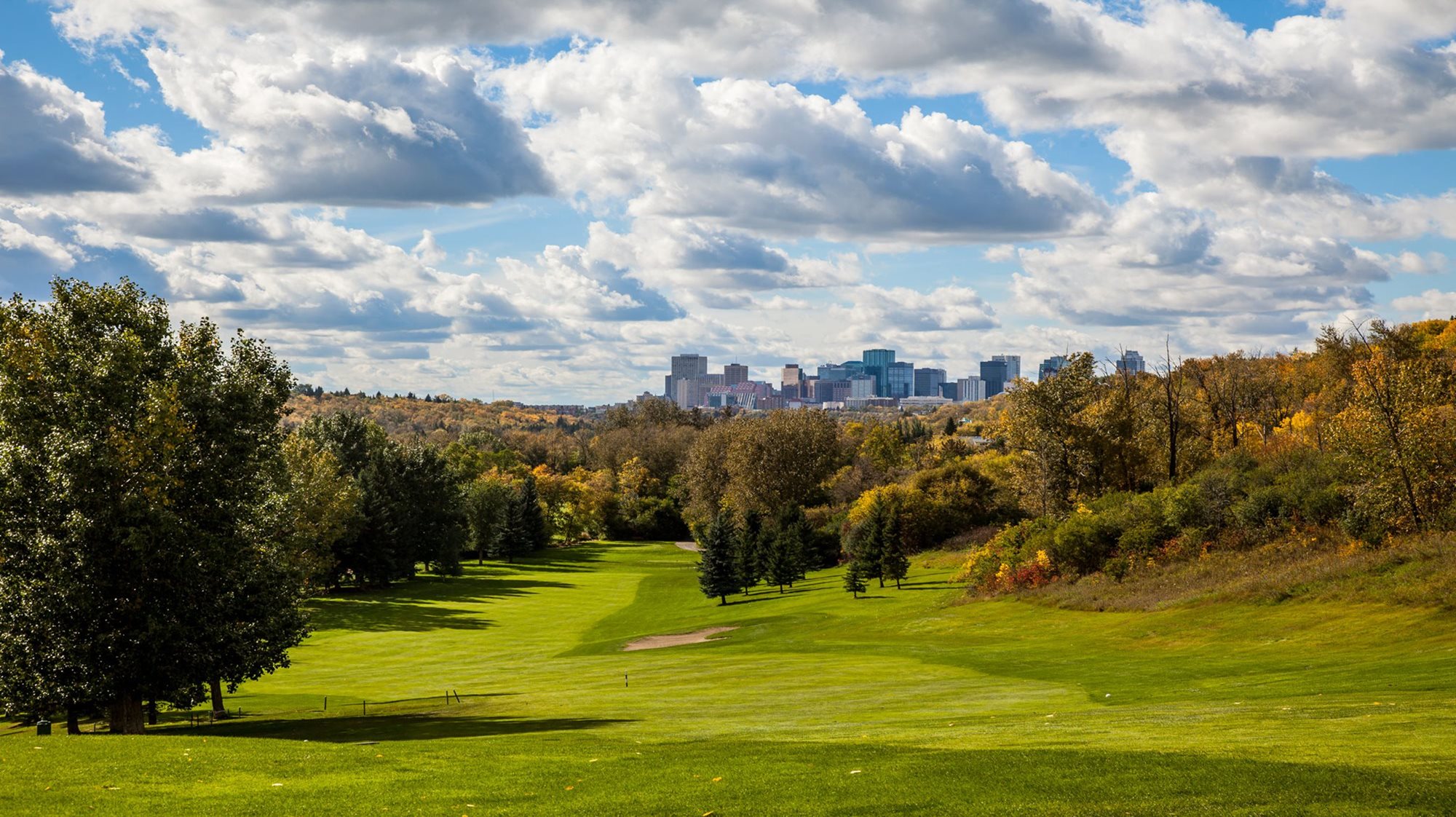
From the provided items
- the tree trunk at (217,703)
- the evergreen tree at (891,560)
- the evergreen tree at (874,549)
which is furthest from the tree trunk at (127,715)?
the evergreen tree at (891,560)

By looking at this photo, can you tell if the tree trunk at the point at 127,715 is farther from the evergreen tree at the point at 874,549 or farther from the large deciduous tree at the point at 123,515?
the evergreen tree at the point at 874,549

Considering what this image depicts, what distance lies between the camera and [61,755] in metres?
18.8

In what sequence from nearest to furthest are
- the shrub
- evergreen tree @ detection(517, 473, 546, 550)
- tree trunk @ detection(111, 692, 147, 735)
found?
tree trunk @ detection(111, 692, 147, 735) < the shrub < evergreen tree @ detection(517, 473, 546, 550)

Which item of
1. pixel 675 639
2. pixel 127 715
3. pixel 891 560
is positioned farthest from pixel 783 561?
pixel 127 715

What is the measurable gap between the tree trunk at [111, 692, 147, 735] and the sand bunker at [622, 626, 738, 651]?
89.7 ft

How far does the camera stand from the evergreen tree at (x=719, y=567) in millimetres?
72688

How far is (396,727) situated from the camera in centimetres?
2738

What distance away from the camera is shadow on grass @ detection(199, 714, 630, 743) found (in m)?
25.0

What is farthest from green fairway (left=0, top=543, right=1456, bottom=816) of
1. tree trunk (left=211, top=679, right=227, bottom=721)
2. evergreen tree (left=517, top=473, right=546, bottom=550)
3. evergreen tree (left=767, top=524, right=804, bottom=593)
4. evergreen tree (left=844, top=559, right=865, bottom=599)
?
evergreen tree (left=517, top=473, right=546, bottom=550)

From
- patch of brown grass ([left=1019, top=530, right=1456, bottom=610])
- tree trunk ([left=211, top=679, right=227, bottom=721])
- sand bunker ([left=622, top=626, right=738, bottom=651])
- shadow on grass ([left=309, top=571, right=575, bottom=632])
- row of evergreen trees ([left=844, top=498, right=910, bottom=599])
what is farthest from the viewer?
shadow on grass ([left=309, top=571, right=575, bottom=632])

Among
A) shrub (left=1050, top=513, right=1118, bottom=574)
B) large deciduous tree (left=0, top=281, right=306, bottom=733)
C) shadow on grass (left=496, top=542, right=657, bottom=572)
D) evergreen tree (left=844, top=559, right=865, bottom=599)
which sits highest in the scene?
large deciduous tree (left=0, top=281, right=306, bottom=733)

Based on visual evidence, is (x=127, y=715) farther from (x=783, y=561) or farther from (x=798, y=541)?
(x=798, y=541)

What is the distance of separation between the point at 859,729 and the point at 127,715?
19.2 meters

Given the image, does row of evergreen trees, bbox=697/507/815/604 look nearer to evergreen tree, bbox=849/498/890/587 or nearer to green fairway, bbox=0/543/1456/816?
evergreen tree, bbox=849/498/890/587
